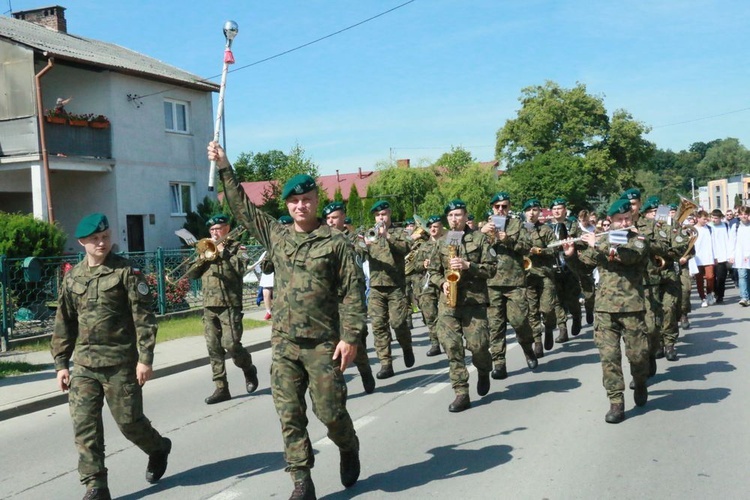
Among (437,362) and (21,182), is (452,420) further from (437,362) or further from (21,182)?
(21,182)

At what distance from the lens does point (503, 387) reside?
8562 millimetres

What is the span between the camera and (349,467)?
5.21 metres

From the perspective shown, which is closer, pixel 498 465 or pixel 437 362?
pixel 498 465

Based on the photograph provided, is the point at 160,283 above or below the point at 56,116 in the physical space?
below

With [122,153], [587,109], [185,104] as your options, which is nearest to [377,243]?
[122,153]

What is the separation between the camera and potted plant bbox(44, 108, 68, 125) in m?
22.0

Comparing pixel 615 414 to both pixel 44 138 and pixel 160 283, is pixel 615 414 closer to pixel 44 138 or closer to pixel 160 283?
pixel 160 283

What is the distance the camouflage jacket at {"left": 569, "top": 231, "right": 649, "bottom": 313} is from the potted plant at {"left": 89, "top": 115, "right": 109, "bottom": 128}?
19470 millimetres

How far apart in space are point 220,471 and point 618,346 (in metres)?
3.58

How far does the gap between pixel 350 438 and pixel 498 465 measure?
4.17 ft

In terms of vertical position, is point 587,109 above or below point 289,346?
above

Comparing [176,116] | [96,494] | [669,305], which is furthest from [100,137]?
[96,494]

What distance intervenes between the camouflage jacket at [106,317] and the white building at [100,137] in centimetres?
1751

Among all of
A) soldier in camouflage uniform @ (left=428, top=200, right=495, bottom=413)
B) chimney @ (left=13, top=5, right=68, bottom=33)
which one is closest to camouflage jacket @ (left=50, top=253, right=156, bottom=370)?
soldier in camouflage uniform @ (left=428, top=200, right=495, bottom=413)
